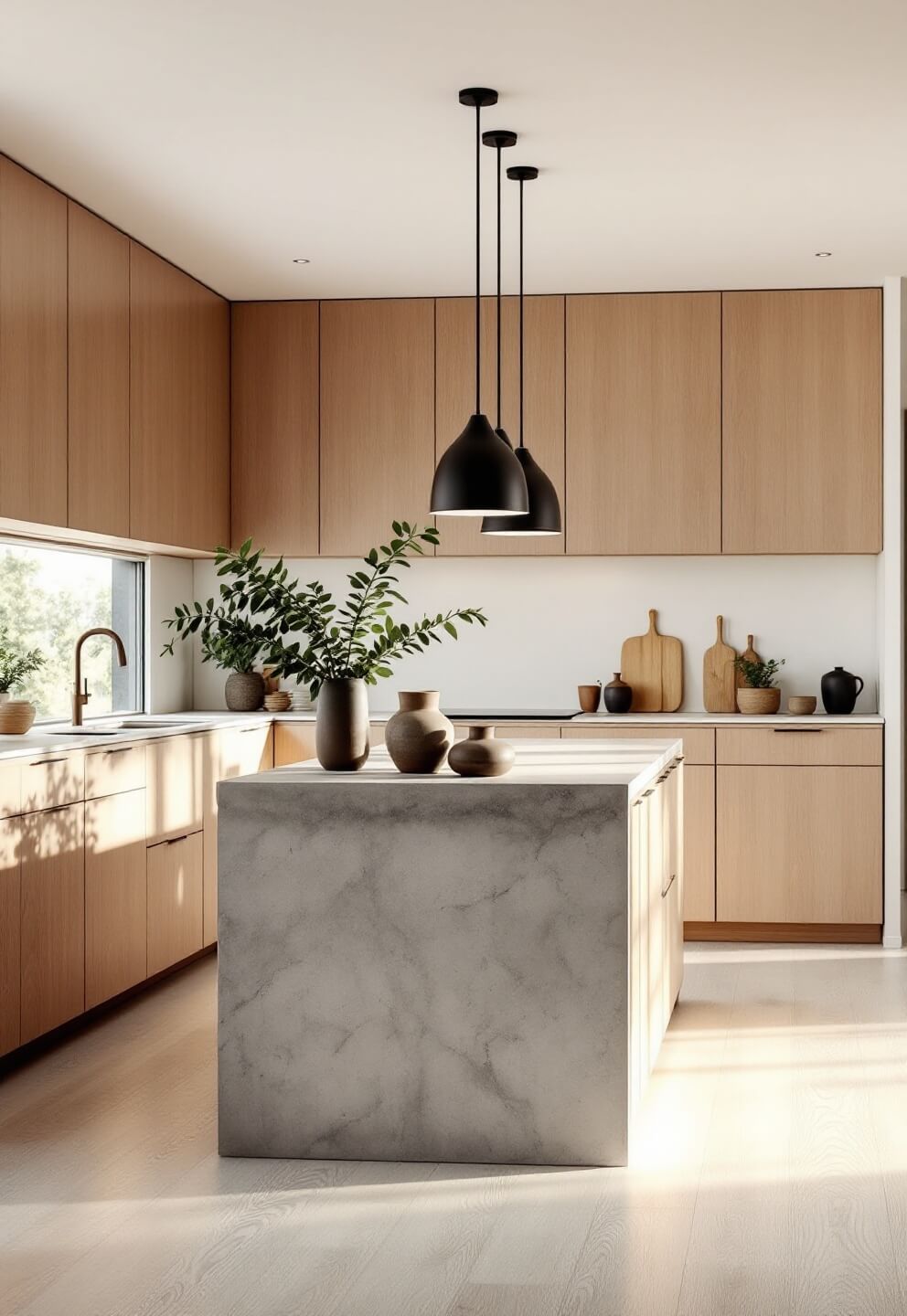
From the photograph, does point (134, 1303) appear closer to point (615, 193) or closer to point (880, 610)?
point (615, 193)

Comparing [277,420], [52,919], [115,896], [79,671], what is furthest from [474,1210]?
[277,420]

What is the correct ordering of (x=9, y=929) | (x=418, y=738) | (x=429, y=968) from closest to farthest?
(x=429, y=968) → (x=418, y=738) → (x=9, y=929)

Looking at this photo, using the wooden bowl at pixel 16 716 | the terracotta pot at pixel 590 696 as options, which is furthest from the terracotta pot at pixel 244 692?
the wooden bowl at pixel 16 716

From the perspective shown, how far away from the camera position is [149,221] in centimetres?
508

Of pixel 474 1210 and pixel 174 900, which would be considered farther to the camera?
pixel 174 900

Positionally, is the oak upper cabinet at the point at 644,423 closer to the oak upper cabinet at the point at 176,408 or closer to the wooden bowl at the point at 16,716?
the oak upper cabinet at the point at 176,408

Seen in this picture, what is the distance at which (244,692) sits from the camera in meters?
6.36

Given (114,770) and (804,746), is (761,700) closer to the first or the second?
(804,746)

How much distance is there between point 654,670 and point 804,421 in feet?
4.06

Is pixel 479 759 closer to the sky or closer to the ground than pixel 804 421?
closer to the ground

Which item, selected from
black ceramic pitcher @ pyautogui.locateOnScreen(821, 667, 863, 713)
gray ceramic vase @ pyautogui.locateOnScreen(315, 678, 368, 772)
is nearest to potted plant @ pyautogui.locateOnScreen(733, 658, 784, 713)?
black ceramic pitcher @ pyautogui.locateOnScreen(821, 667, 863, 713)

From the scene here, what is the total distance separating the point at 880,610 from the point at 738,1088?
9.39ft

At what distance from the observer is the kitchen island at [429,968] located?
3258mm

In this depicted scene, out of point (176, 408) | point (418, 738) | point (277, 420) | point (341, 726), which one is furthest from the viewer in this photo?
point (277, 420)
